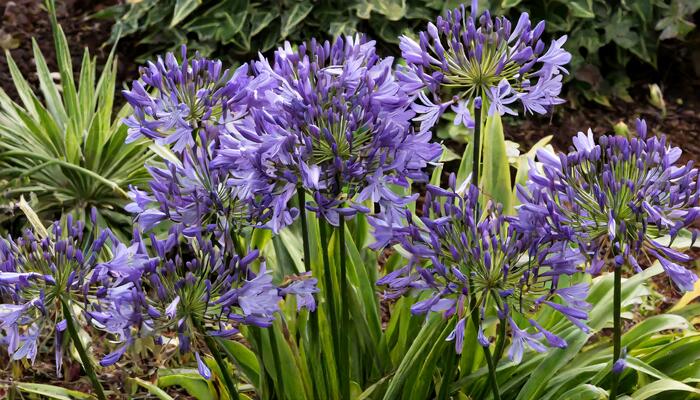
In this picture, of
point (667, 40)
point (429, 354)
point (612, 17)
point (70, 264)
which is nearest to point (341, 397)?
point (429, 354)

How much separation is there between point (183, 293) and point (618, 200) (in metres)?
0.80

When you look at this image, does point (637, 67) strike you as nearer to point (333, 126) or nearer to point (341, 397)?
point (341, 397)

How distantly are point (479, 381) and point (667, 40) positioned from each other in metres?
3.05

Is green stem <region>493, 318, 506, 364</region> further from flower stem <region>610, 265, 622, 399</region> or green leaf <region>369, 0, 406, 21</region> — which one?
green leaf <region>369, 0, 406, 21</region>

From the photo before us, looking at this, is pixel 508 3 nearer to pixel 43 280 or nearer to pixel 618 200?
pixel 618 200

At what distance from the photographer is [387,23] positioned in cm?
439

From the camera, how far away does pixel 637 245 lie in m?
1.61

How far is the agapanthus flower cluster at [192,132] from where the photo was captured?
1.70 m

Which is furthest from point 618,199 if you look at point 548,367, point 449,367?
point 548,367

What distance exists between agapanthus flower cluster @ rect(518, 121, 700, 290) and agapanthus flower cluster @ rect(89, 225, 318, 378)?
0.52m

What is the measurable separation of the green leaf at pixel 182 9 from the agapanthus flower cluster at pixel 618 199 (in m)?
3.04

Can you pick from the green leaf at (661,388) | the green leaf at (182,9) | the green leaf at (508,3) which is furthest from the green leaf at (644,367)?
the green leaf at (182,9)

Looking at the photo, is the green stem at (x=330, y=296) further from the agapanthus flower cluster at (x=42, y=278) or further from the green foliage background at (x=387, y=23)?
the green foliage background at (x=387, y=23)

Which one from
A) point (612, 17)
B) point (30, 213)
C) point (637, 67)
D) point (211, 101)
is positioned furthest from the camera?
point (637, 67)
